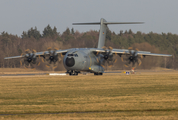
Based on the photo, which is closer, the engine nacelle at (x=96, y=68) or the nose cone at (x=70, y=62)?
the nose cone at (x=70, y=62)

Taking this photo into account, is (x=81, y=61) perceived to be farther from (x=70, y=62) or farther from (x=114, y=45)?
(x=114, y=45)

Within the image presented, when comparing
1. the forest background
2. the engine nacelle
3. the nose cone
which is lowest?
the engine nacelle

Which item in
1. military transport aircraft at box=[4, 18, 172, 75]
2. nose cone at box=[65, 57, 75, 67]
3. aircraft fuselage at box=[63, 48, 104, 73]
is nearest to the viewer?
nose cone at box=[65, 57, 75, 67]

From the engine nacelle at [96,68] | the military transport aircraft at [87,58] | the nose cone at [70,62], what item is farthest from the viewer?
the engine nacelle at [96,68]

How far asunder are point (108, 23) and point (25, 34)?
81.6 m

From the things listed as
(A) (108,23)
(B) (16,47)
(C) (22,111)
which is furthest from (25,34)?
→ (C) (22,111)

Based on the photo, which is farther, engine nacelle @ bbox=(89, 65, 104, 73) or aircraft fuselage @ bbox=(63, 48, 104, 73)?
engine nacelle @ bbox=(89, 65, 104, 73)

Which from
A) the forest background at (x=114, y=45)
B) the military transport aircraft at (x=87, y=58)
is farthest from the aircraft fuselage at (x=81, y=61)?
the forest background at (x=114, y=45)

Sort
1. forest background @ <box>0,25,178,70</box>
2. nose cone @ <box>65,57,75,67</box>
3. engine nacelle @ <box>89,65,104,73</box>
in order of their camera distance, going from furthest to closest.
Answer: forest background @ <box>0,25,178,70</box>, engine nacelle @ <box>89,65,104,73</box>, nose cone @ <box>65,57,75,67</box>

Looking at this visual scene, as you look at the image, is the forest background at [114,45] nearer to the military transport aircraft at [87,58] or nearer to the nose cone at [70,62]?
the military transport aircraft at [87,58]

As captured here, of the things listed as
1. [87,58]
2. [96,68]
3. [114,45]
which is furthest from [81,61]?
[114,45]

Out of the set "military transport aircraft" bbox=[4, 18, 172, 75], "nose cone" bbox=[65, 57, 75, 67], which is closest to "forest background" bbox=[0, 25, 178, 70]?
"military transport aircraft" bbox=[4, 18, 172, 75]

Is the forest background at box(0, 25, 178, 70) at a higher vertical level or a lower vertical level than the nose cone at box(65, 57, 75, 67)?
higher

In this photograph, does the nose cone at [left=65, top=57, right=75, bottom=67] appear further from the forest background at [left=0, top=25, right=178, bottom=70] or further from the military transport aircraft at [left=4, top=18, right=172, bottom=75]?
the forest background at [left=0, top=25, right=178, bottom=70]
